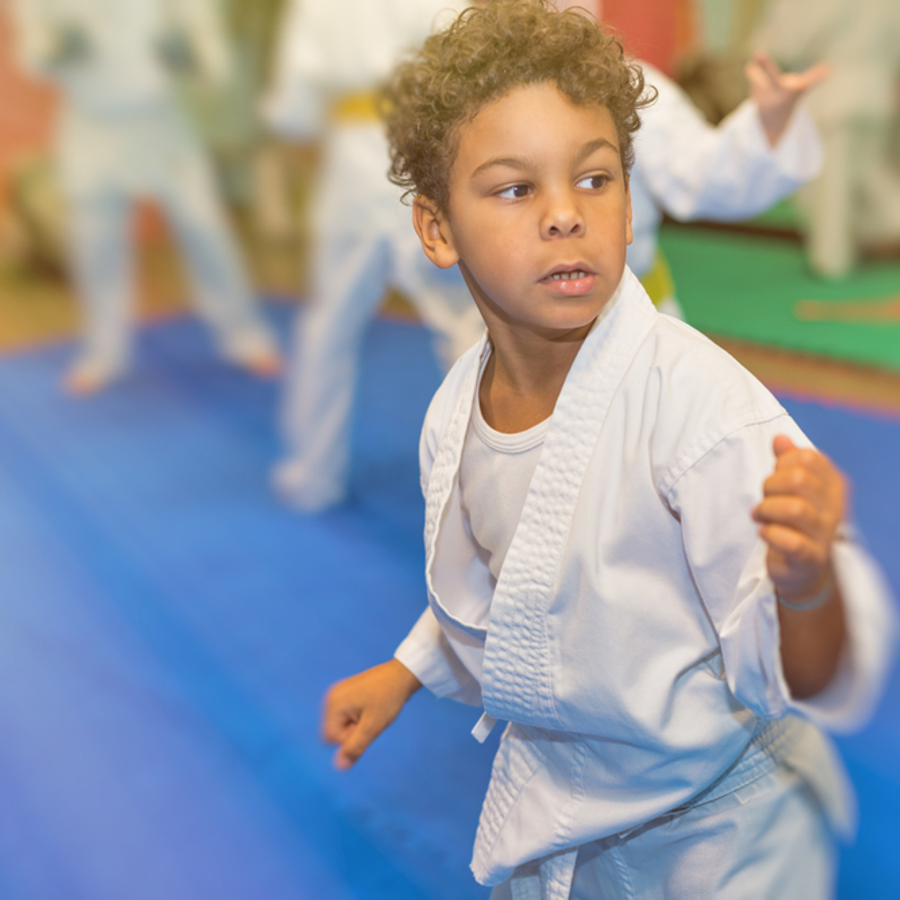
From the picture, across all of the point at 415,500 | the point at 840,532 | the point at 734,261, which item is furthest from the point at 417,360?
the point at 840,532

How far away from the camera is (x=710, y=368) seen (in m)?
0.51

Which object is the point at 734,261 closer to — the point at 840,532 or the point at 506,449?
the point at 506,449

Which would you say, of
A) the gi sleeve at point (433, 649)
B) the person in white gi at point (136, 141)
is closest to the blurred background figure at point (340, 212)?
the person in white gi at point (136, 141)

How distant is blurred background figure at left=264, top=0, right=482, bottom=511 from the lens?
5.06 feet

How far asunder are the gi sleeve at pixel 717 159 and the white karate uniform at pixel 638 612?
0.33 metres

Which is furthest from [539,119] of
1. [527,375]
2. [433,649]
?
[433,649]

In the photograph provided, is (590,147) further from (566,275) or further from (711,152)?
(711,152)

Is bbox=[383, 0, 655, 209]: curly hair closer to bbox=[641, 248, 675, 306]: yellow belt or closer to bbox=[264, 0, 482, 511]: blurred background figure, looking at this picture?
bbox=[641, 248, 675, 306]: yellow belt

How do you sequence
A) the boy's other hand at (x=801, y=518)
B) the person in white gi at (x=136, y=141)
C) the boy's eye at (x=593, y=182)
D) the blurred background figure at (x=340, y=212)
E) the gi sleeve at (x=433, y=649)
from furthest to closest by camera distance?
the person in white gi at (x=136, y=141), the blurred background figure at (x=340, y=212), the gi sleeve at (x=433, y=649), the boy's eye at (x=593, y=182), the boy's other hand at (x=801, y=518)

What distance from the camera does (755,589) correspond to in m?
0.46

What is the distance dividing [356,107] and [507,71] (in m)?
1.22

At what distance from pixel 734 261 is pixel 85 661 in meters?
1.29

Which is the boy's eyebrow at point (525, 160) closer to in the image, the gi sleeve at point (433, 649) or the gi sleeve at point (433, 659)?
the gi sleeve at point (433, 649)

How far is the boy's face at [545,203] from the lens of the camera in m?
0.51
